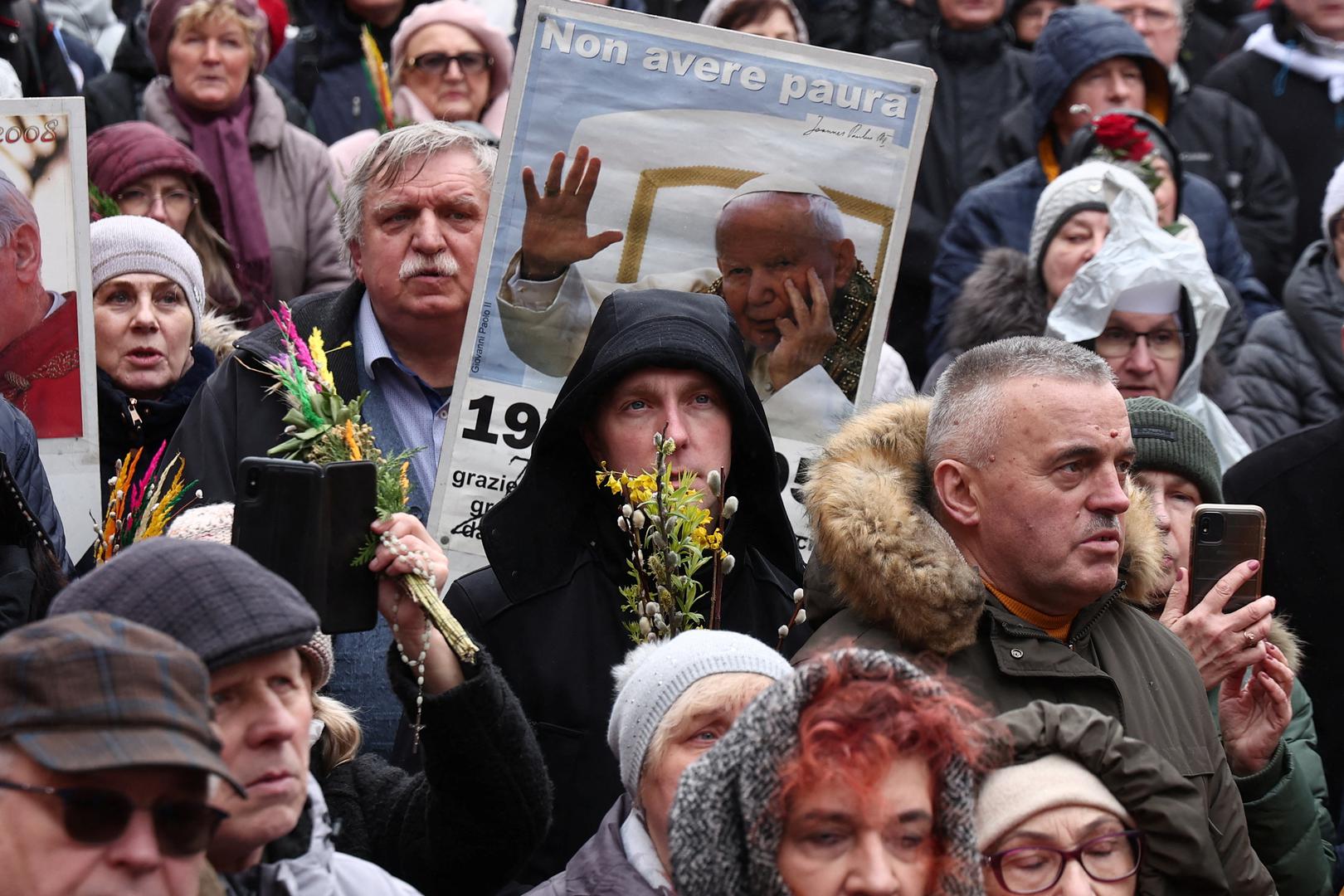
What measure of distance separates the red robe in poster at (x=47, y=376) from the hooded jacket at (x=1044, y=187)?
11.5 feet

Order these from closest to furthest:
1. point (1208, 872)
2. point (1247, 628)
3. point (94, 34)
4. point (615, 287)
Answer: point (1208, 872) → point (1247, 628) → point (615, 287) → point (94, 34)

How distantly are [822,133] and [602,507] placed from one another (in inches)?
49.6

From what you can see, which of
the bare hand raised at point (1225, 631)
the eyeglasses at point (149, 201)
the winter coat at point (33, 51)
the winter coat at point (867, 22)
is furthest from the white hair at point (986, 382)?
the winter coat at point (867, 22)

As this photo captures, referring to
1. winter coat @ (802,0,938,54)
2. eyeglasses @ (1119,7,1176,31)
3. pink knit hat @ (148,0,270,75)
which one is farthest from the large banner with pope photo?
winter coat @ (802,0,938,54)

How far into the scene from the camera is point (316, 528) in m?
3.46

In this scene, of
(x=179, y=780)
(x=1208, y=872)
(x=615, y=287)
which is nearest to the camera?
(x=179, y=780)

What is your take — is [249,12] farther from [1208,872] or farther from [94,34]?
[1208,872]

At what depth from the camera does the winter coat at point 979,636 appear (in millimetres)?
3902

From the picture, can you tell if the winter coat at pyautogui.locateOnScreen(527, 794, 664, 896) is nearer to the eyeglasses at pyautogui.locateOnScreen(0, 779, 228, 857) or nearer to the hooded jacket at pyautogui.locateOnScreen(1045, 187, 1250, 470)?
the eyeglasses at pyautogui.locateOnScreen(0, 779, 228, 857)

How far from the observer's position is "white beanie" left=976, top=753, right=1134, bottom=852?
3199 mm

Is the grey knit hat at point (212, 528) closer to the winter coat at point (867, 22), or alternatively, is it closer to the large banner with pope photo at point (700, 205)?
the large banner with pope photo at point (700, 205)

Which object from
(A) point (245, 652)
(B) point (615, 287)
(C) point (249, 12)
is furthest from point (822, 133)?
(C) point (249, 12)

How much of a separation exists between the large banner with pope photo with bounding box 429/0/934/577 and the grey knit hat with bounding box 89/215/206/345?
4.58 feet

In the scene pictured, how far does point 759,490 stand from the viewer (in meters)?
4.49
